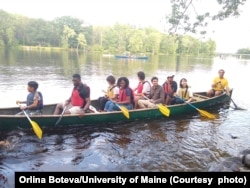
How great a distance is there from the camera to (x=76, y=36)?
84.8m

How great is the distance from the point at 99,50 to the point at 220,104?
2893 inches

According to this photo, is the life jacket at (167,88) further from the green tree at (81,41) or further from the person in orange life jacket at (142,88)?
the green tree at (81,41)

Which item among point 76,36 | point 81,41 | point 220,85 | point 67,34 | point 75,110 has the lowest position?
point 75,110

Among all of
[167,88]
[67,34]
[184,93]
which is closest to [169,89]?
[167,88]

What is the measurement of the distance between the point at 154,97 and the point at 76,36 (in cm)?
7953

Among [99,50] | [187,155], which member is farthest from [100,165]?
[99,50]

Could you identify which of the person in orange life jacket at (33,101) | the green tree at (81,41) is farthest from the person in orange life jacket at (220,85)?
the green tree at (81,41)

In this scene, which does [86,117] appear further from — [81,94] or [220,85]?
[220,85]

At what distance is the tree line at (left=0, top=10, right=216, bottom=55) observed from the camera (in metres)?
77.6

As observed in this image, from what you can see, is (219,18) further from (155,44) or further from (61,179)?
(155,44)

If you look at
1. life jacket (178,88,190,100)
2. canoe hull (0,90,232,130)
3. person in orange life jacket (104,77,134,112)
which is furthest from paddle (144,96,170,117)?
life jacket (178,88,190,100)

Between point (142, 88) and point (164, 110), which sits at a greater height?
point (142, 88)
